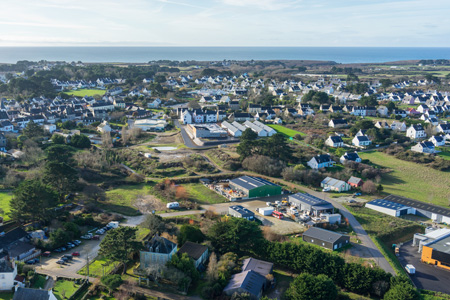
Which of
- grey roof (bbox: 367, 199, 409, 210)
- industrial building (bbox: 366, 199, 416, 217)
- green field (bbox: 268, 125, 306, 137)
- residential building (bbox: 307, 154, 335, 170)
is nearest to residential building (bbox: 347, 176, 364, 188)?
grey roof (bbox: 367, 199, 409, 210)

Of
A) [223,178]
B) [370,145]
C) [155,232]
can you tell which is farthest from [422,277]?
[370,145]

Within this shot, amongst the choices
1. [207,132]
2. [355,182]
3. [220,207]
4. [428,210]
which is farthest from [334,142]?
[220,207]

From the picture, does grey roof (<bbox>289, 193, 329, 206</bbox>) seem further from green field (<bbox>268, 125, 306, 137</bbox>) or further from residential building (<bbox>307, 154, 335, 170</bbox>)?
green field (<bbox>268, 125, 306, 137</bbox>)

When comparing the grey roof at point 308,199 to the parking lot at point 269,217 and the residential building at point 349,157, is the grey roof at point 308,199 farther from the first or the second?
the residential building at point 349,157

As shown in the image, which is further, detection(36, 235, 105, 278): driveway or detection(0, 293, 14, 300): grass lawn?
detection(36, 235, 105, 278): driveway

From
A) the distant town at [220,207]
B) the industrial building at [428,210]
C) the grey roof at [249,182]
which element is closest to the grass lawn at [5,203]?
the distant town at [220,207]

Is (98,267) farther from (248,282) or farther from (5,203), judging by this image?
(5,203)

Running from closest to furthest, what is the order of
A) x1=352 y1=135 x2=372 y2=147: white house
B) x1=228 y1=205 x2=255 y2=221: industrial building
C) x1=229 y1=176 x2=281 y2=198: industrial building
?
x1=228 y1=205 x2=255 y2=221: industrial building, x1=229 y1=176 x2=281 y2=198: industrial building, x1=352 y1=135 x2=372 y2=147: white house
